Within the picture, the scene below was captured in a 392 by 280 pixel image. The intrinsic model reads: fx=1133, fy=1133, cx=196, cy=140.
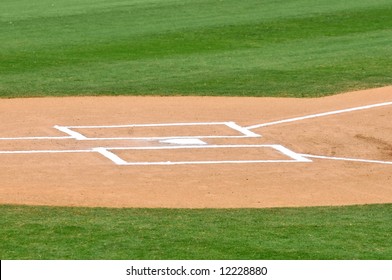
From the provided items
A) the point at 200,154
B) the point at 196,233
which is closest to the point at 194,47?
the point at 200,154

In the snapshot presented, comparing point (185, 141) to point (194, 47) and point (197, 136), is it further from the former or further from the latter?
point (194, 47)

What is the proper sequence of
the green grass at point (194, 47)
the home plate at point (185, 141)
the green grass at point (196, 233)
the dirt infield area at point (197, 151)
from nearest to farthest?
the green grass at point (196, 233)
the dirt infield area at point (197, 151)
the home plate at point (185, 141)
the green grass at point (194, 47)

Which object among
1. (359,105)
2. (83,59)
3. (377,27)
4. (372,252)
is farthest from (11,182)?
(377,27)

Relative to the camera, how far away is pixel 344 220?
12953 mm

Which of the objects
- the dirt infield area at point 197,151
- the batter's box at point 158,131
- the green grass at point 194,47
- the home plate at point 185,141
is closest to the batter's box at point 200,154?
the dirt infield area at point 197,151

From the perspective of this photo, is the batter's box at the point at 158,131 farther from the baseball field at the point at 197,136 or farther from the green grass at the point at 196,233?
the green grass at the point at 196,233

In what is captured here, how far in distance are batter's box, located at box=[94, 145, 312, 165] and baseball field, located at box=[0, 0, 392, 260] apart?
3cm

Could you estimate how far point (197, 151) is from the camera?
17.2 meters

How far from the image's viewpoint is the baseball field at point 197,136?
12141 millimetres

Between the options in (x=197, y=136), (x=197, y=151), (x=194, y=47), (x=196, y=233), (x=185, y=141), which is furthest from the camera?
(x=194, y=47)

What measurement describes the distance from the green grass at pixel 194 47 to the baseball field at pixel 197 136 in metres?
0.07

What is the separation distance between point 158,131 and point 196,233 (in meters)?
6.41

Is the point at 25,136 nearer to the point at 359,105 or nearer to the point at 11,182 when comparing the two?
the point at 11,182

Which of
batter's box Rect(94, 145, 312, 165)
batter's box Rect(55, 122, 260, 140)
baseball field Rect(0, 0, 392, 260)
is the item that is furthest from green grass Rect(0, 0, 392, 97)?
batter's box Rect(94, 145, 312, 165)
